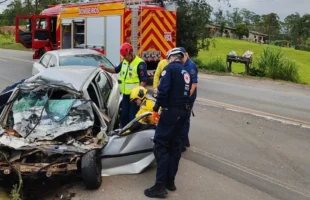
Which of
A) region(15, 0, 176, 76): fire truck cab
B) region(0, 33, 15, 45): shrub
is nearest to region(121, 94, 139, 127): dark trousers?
region(15, 0, 176, 76): fire truck cab

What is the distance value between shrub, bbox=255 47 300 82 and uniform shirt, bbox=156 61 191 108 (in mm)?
14479

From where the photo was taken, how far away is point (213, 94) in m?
13.6

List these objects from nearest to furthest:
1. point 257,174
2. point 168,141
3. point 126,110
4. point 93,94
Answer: point 168,141, point 257,174, point 93,94, point 126,110

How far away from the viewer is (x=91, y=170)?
511cm

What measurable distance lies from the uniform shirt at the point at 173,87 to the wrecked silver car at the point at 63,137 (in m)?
1.12

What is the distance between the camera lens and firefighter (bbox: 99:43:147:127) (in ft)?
23.0

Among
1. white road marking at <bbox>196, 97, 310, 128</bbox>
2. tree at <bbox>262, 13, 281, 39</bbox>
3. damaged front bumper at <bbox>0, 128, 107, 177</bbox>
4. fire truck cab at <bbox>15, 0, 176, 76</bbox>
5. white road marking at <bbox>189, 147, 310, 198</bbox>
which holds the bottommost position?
white road marking at <bbox>189, 147, 310, 198</bbox>

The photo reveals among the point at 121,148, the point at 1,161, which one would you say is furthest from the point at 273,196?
the point at 1,161

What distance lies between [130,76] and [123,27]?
6760mm

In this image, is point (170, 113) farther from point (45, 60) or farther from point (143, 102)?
point (45, 60)

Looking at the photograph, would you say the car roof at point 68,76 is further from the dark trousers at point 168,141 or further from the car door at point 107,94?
the dark trousers at point 168,141

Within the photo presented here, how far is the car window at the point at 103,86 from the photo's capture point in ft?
23.1

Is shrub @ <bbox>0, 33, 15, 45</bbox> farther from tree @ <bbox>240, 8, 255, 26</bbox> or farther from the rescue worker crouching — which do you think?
tree @ <bbox>240, 8, 255, 26</bbox>

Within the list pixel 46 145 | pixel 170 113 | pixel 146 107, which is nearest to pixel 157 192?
pixel 170 113
